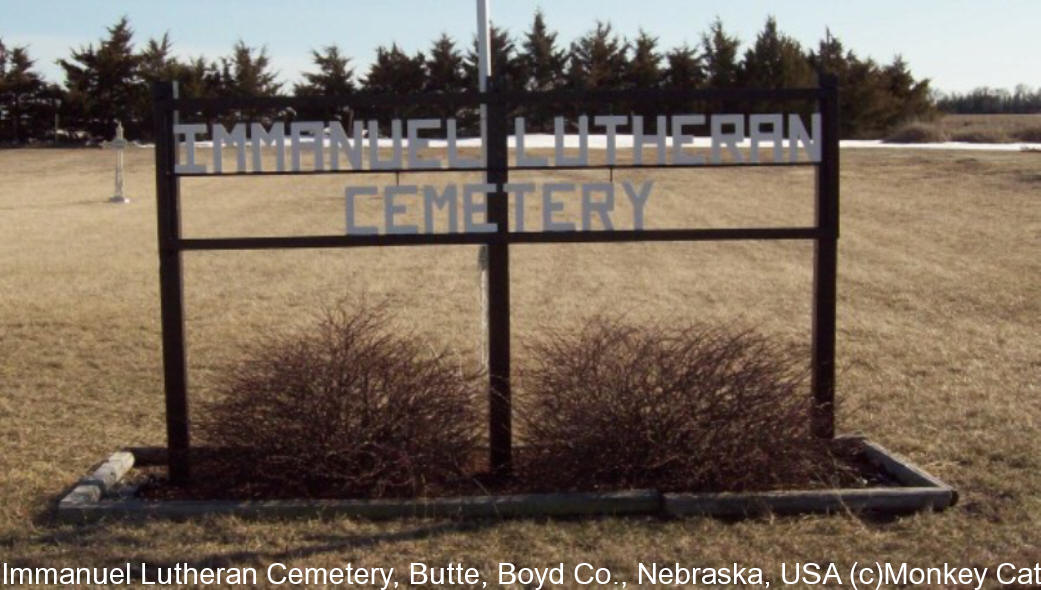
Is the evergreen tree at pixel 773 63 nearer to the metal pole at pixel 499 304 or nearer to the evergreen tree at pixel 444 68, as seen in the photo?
the evergreen tree at pixel 444 68

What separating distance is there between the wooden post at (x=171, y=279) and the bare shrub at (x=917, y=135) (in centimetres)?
3994

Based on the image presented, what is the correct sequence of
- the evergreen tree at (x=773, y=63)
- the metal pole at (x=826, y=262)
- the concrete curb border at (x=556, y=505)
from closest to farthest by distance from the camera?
the concrete curb border at (x=556, y=505) < the metal pole at (x=826, y=262) < the evergreen tree at (x=773, y=63)

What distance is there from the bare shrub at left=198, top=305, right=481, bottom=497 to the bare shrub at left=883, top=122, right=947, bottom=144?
3977cm

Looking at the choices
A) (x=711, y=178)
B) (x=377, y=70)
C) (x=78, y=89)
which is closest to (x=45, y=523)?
(x=711, y=178)

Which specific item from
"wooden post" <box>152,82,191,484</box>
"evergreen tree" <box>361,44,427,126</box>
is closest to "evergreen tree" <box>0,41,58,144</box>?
"evergreen tree" <box>361,44,427,126</box>

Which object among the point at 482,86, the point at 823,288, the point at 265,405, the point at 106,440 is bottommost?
the point at 106,440

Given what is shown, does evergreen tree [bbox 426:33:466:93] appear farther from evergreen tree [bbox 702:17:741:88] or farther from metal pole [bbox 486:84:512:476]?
metal pole [bbox 486:84:512:476]

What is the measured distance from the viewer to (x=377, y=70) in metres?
44.7

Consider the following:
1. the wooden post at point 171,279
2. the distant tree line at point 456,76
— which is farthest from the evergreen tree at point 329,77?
the wooden post at point 171,279

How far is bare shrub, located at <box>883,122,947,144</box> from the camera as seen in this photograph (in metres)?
43.5

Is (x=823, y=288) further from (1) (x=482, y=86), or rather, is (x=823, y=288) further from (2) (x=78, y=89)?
(2) (x=78, y=89)

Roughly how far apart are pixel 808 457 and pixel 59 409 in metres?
4.64

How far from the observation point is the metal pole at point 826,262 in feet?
19.5

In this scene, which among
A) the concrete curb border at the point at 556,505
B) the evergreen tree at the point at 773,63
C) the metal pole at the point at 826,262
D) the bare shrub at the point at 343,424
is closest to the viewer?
the concrete curb border at the point at 556,505
